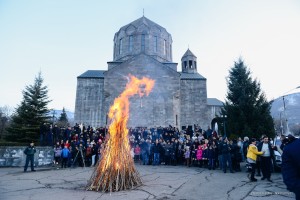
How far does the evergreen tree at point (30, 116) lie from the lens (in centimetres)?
2492

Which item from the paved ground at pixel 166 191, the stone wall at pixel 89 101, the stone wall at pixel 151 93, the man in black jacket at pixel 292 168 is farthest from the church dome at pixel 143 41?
the man in black jacket at pixel 292 168

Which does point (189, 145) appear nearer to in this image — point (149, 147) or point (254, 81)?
point (149, 147)

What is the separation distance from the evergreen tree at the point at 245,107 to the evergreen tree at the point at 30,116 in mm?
20415

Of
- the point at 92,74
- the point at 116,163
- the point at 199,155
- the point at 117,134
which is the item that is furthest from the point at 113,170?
the point at 92,74

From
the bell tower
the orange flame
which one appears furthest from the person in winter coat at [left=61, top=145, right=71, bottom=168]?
the bell tower

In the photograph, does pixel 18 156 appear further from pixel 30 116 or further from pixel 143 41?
pixel 143 41

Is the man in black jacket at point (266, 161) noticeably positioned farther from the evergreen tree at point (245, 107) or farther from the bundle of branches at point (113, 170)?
the evergreen tree at point (245, 107)

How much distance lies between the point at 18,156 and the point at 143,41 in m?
25.0

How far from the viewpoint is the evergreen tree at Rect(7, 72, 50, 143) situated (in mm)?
24917

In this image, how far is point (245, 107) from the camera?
2191cm

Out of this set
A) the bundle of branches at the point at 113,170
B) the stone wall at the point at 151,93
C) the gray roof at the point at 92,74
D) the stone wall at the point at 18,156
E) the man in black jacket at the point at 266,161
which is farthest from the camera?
the gray roof at the point at 92,74

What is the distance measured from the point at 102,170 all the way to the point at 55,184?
2883mm

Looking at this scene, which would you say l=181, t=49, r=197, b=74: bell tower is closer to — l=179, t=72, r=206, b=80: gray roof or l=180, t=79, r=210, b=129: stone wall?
l=179, t=72, r=206, b=80: gray roof

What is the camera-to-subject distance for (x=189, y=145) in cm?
1616
